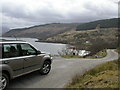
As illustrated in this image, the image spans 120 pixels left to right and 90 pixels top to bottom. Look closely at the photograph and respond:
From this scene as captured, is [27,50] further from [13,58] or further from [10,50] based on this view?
[13,58]

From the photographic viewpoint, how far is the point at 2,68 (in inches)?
190

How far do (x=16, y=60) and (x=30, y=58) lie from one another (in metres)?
0.87

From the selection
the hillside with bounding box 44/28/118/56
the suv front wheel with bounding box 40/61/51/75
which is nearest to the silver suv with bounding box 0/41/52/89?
the suv front wheel with bounding box 40/61/51/75

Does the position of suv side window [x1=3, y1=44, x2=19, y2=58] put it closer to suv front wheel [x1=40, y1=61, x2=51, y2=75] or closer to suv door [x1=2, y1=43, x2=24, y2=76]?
suv door [x1=2, y1=43, x2=24, y2=76]

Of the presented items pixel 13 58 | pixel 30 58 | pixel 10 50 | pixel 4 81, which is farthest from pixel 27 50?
pixel 4 81

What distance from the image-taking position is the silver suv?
5059mm

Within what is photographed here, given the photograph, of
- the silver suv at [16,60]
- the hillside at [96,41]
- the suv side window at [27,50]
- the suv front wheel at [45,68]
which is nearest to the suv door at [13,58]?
the silver suv at [16,60]

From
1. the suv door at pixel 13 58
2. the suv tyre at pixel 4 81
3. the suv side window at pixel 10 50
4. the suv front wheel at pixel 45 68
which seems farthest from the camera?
the suv front wheel at pixel 45 68

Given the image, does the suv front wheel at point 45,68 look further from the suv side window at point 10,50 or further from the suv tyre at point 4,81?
the suv tyre at point 4,81

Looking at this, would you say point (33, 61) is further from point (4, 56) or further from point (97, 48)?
point (97, 48)

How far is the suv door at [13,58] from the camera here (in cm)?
516

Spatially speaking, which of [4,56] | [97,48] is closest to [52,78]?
[4,56]

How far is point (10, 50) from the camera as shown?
551 centimetres

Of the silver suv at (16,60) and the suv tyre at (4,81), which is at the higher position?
the silver suv at (16,60)
